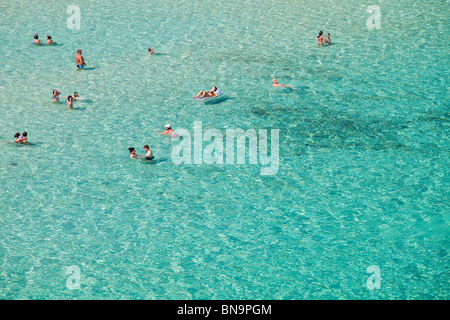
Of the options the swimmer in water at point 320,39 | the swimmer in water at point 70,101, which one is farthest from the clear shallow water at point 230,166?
the swimmer in water at point 320,39

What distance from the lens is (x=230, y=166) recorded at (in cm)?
1499

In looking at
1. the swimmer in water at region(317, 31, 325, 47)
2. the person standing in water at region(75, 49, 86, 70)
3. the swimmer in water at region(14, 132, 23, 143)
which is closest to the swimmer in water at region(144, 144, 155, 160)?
the swimmer in water at region(14, 132, 23, 143)

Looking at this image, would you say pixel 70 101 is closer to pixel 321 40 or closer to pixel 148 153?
pixel 148 153

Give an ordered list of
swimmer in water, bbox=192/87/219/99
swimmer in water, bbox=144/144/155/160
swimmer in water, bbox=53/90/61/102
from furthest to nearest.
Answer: swimmer in water, bbox=192/87/219/99 → swimmer in water, bbox=53/90/61/102 → swimmer in water, bbox=144/144/155/160

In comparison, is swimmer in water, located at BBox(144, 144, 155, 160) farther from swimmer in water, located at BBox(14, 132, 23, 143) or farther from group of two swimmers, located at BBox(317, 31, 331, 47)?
group of two swimmers, located at BBox(317, 31, 331, 47)

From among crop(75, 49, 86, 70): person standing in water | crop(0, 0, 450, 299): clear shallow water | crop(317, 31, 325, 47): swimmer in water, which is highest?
crop(317, 31, 325, 47): swimmer in water

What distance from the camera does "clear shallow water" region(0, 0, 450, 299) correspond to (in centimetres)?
1137

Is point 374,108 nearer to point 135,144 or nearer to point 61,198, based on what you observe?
point 135,144

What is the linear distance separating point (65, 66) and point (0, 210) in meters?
8.96

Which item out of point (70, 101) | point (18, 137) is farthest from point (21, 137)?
point (70, 101)

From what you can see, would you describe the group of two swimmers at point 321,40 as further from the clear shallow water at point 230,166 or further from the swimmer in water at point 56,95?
the swimmer in water at point 56,95

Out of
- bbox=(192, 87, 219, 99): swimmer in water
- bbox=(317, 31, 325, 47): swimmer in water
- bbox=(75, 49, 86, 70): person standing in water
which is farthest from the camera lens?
bbox=(317, 31, 325, 47): swimmer in water
